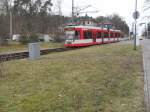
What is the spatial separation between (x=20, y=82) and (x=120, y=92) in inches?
121

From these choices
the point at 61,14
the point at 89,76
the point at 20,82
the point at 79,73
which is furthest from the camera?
the point at 61,14

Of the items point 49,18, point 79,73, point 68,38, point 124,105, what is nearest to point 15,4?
point 49,18

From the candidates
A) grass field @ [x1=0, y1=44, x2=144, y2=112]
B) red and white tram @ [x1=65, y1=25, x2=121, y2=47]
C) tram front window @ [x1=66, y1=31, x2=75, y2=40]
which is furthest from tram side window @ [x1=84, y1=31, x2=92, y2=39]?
grass field @ [x1=0, y1=44, x2=144, y2=112]

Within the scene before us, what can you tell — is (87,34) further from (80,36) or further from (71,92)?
(71,92)

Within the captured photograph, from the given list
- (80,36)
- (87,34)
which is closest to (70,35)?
(80,36)

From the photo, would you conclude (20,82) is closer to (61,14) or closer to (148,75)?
(148,75)

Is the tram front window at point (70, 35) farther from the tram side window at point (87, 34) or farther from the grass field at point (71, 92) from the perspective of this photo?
the grass field at point (71, 92)

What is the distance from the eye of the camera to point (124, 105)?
7.63 m

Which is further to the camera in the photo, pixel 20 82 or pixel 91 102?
pixel 20 82

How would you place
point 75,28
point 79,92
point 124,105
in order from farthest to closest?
point 75,28 < point 79,92 < point 124,105

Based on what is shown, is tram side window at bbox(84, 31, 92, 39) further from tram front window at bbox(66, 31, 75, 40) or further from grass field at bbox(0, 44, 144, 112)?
grass field at bbox(0, 44, 144, 112)

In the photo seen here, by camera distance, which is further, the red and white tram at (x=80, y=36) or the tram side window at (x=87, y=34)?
the tram side window at (x=87, y=34)

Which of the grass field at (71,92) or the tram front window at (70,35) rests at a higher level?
the tram front window at (70,35)

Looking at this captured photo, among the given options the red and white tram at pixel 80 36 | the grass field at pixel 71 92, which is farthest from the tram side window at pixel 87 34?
the grass field at pixel 71 92
